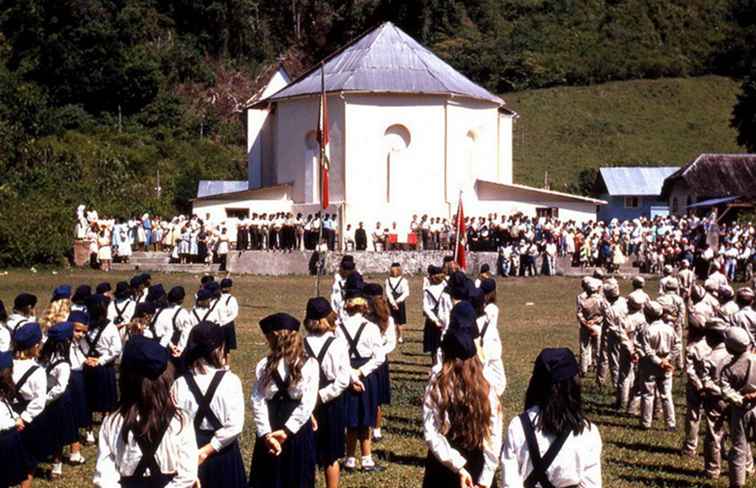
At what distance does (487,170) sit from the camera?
55.5 m

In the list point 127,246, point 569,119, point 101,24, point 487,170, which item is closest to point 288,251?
point 127,246

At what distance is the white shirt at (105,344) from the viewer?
1212 cm

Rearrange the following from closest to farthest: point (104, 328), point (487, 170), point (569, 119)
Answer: point (104, 328) < point (487, 170) < point (569, 119)

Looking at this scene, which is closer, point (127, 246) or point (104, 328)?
point (104, 328)

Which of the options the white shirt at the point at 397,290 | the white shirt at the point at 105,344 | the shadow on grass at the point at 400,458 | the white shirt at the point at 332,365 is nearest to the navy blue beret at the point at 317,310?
the white shirt at the point at 332,365

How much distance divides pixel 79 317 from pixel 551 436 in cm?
713

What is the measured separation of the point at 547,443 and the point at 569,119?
278 feet

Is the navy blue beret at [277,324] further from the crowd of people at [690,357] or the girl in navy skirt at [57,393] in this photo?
the crowd of people at [690,357]

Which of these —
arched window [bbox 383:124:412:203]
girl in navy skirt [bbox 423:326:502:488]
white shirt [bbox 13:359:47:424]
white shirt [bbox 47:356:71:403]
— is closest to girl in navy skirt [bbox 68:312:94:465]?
white shirt [bbox 47:356:71:403]

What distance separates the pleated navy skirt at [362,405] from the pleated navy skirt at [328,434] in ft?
2.53

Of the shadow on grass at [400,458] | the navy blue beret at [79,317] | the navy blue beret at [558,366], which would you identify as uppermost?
the navy blue beret at [558,366]

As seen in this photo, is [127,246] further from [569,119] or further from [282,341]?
[569,119]

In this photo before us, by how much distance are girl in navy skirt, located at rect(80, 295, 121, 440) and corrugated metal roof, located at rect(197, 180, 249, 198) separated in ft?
170

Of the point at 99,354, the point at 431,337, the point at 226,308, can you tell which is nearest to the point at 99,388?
the point at 99,354
